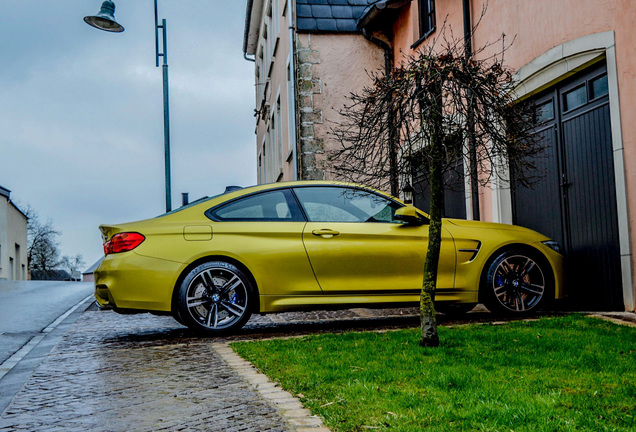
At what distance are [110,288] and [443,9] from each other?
27.9 ft

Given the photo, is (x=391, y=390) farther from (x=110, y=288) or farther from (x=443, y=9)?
(x=443, y=9)

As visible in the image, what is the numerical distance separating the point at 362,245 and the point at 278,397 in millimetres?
3551

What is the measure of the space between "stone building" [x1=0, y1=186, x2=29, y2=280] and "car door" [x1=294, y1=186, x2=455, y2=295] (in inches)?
2158

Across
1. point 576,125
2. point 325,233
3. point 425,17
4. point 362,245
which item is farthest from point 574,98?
point 425,17

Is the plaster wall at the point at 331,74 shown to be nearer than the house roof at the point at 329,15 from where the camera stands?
Yes

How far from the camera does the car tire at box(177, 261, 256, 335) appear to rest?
7562 mm

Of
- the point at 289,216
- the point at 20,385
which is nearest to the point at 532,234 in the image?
the point at 289,216

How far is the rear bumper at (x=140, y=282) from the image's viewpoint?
7453 millimetres

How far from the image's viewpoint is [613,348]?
5605mm

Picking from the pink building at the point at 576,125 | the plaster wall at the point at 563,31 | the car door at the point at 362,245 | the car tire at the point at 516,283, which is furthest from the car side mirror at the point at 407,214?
the plaster wall at the point at 563,31

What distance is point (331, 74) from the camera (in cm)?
1725

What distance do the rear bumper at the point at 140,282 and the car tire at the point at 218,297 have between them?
18 cm

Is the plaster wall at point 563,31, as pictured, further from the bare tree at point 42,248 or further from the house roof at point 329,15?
the bare tree at point 42,248

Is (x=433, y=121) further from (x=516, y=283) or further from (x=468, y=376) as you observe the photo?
(x=516, y=283)
